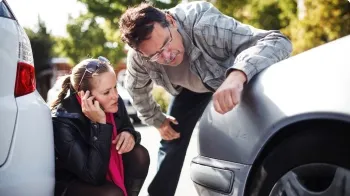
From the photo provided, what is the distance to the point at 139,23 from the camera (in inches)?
95.3

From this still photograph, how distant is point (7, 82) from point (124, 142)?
73 centimetres

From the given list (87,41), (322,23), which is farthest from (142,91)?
(87,41)

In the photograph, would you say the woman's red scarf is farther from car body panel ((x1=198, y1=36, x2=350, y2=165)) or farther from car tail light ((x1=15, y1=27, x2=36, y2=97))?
car body panel ((x1=198, y1=36, x2=350, y2=165))

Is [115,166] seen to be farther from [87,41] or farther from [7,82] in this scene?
[87,41]

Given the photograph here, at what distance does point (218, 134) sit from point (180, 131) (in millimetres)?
1125

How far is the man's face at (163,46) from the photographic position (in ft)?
8.02

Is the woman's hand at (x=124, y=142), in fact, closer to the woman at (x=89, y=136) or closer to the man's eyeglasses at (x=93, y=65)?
the woman at (x=89, y=136)

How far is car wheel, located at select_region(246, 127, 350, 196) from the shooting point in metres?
1.59

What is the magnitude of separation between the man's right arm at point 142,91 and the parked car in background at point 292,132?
3.33 ft

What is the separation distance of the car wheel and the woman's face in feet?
2.91

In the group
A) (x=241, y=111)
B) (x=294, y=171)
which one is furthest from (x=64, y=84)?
(x=294, y=171)

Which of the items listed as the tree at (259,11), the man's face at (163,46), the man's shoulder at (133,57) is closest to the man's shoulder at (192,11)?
the man's face at (163,46)

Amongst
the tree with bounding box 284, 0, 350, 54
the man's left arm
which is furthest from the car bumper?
the tree with bounding box 284, 0, 350, 54

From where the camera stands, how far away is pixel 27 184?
6.43 feet
